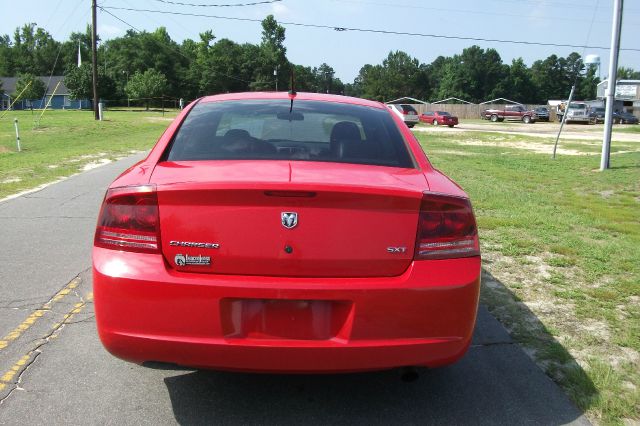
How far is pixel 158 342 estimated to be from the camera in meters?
2.52

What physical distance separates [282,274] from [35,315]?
248 cm

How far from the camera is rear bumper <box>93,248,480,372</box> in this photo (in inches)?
97.0

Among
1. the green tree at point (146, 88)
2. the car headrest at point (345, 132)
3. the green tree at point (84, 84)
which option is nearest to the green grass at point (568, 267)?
the car headrest at point (345, 132)

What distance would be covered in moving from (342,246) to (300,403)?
3.18ft

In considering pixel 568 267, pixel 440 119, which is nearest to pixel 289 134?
pixel 568 267

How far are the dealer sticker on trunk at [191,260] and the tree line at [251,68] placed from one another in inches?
3574

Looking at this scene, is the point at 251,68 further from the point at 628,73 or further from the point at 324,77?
the point at 628,73

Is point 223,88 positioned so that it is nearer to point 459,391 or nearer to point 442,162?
point 442,162

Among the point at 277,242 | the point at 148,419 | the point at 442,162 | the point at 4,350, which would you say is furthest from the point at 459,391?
the point at 442,162

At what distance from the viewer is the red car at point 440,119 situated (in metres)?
44.5

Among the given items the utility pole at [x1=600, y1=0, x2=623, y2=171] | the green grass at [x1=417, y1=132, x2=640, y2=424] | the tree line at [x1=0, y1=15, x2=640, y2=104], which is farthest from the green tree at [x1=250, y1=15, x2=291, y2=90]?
the green grass at [x1=417, y1=132, x2=640, y2=424]

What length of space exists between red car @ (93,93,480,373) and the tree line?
90698 mm

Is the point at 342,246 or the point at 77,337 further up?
the point at 342,246

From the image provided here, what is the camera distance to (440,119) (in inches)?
1807
